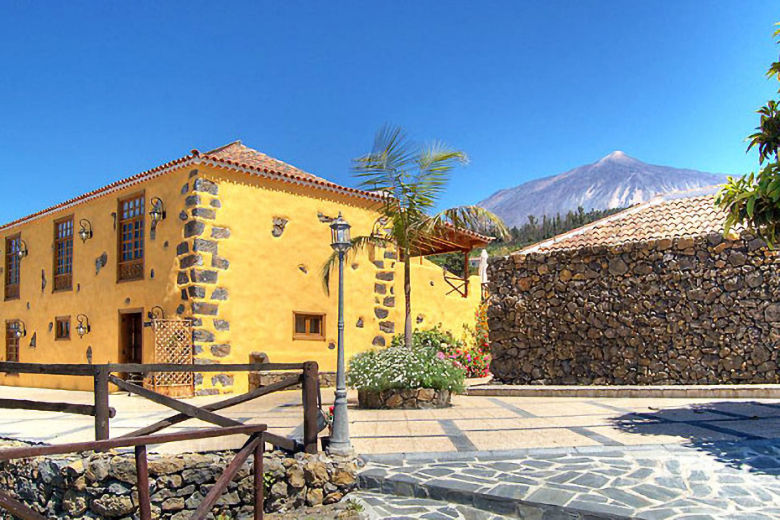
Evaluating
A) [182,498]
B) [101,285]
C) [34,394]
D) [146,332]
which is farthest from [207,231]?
[182,498]

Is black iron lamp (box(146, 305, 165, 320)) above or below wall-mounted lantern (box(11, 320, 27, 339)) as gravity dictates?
above

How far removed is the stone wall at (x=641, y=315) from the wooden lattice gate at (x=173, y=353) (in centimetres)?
627

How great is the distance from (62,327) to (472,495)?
14.3 metres

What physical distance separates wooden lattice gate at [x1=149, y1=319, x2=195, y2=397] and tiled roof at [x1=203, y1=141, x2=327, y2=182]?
3892 millimetres

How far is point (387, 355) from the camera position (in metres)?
10.5

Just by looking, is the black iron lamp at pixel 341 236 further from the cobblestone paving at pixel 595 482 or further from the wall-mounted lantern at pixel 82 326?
the wall-mounted lantern at pixel 82 326

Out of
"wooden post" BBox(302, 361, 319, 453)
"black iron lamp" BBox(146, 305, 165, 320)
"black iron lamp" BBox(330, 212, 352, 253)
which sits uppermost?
"black iron lamp" BBox(330, 212, 352, 253)

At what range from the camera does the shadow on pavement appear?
6.26 m

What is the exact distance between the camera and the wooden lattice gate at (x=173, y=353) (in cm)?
1229

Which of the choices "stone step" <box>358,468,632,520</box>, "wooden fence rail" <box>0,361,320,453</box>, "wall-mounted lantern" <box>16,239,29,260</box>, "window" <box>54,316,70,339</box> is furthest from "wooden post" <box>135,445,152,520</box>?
"wall-mounted lantern" <box>16,239,29,260</box>

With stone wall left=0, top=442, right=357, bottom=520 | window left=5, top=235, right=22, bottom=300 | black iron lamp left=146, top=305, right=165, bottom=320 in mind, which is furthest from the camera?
window left=5, top=235, right=22, bottom=300

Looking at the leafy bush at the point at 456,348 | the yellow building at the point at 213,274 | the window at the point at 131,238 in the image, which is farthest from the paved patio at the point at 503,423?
the leafy bush at the point at 456,348

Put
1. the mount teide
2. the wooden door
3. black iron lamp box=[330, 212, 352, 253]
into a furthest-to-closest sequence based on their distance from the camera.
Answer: the mount teide
the wooden door
black iron lamp box=[330, 212, 352, 253]

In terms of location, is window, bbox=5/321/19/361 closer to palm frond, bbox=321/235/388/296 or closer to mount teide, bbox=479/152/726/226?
palm frond, bbox=321/235/388/296
